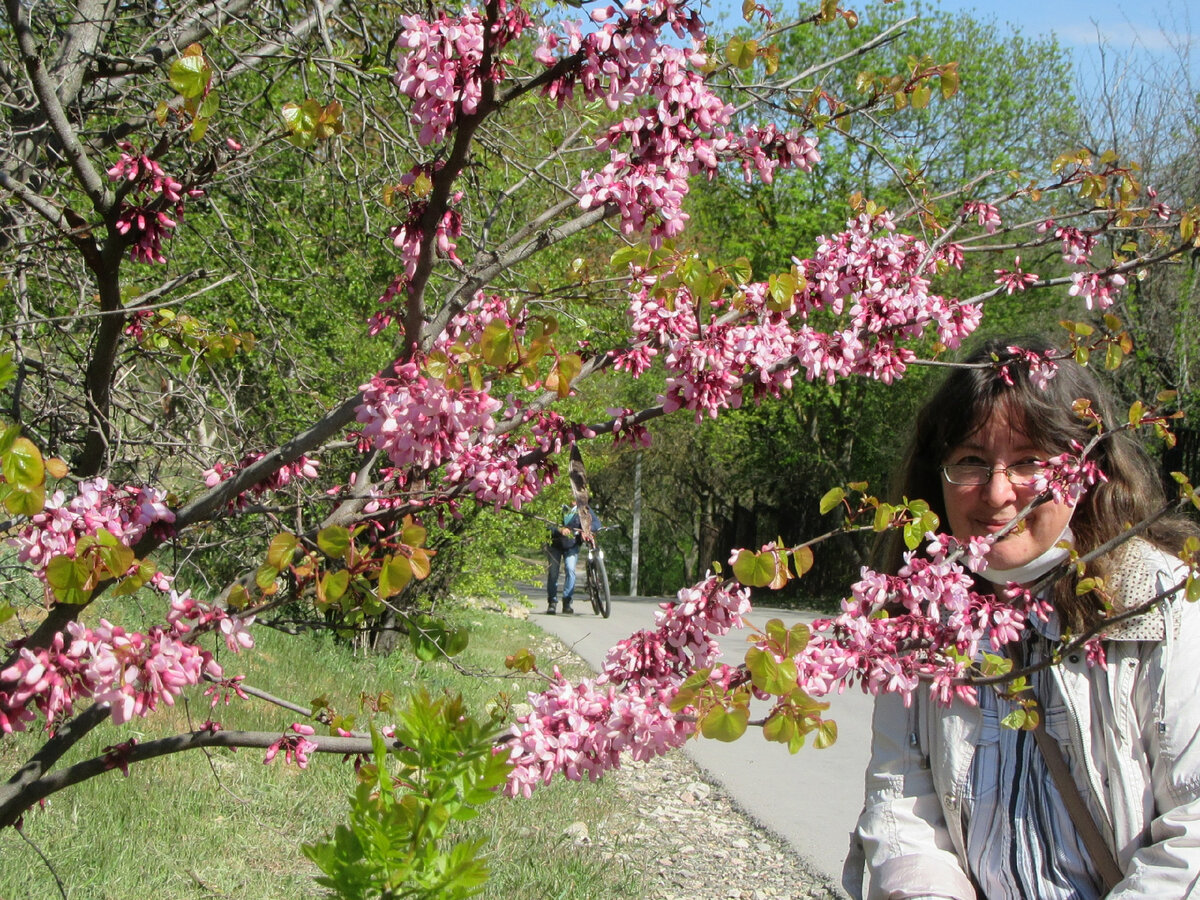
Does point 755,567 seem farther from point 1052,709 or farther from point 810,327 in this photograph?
point 810,327

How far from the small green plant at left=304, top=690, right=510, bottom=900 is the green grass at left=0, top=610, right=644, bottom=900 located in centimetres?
206

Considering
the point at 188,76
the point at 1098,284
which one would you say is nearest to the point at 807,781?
the point at 1098,284

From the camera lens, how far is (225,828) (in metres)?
4.23

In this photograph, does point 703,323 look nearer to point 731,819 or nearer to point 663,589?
point 731,819

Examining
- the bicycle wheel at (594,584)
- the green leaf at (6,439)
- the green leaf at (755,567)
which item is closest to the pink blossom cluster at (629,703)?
the green leaf at (755,567)

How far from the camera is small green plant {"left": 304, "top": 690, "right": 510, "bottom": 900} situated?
1.05 metres

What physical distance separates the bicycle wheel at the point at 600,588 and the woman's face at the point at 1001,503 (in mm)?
9906

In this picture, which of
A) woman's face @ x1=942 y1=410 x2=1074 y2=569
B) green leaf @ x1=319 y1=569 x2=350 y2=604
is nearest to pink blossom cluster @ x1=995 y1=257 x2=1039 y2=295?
woman's face @ x1=942 y1=410 x2=1074 y2=569

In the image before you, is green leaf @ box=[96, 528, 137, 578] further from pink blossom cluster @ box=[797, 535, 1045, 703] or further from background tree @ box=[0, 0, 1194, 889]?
pink blossom cluster @ box=[797, 535, 1045, 703]

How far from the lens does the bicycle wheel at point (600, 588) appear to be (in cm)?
1252

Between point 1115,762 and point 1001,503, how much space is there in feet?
1.71

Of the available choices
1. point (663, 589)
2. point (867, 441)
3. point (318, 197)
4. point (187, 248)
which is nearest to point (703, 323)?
point (187, 248)

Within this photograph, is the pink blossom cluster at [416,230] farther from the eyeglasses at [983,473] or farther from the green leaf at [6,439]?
the eyeglasses at [983,473]

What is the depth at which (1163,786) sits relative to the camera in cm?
170
